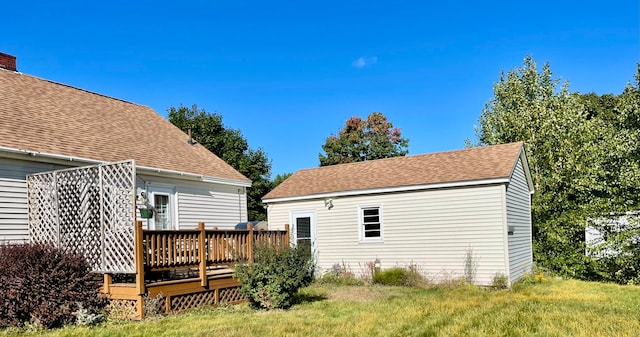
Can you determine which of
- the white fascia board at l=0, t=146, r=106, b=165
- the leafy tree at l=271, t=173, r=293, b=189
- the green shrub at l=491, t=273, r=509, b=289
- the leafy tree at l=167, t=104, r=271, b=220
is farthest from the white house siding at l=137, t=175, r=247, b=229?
the leafy tree at l=271, t=173, r=293, b=189

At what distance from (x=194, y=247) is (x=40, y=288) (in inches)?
110

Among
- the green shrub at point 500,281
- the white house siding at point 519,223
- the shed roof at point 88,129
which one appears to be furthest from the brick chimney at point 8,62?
the green shrub at point 500,281

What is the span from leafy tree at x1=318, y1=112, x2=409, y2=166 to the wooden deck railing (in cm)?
2363

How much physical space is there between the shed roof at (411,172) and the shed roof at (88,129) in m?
2.65

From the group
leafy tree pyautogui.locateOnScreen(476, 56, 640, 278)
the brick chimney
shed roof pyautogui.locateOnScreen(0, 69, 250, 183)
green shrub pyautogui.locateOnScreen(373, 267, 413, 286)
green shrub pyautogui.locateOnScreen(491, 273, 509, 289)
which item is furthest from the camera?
leafy tree pyautogui.locateOnScreen(476, 56, 640, 278)

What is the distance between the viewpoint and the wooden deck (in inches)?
340

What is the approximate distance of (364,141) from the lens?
115 feet

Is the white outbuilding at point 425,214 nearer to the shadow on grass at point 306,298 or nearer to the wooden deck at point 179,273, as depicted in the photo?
the shadow on grass at point 306,298

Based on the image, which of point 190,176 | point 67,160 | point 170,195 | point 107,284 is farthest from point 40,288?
point 190,176

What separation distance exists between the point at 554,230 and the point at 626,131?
547cm

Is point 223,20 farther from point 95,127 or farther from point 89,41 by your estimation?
point 95,127

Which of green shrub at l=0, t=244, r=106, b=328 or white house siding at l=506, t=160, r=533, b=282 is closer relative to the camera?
green shrub at l=0, t=244, r=106, b=328

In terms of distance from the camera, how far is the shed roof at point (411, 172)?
13.8 meters

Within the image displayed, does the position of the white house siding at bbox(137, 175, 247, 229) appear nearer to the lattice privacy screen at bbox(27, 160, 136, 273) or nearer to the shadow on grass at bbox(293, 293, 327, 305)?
the lattice privacy screen at bbox(27, 160, 136, 273)
